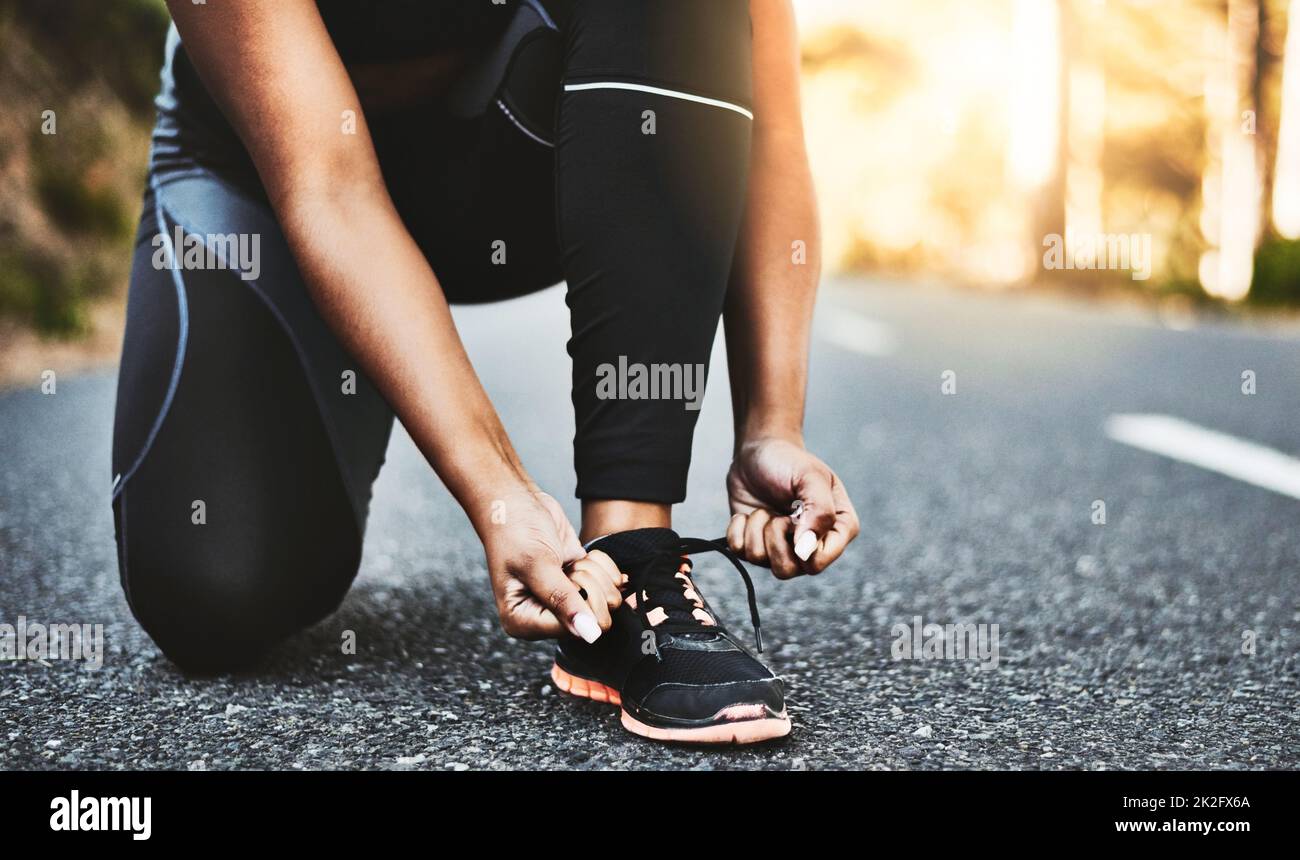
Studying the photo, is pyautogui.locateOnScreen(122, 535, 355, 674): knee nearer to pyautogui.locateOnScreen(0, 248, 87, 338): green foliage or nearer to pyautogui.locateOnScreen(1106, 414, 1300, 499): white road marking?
pyautogui.locateOnScreen(1106, 414, 1300, 499): white road marking

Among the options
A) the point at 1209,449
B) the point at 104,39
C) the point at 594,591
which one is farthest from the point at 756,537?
the point at 104,39

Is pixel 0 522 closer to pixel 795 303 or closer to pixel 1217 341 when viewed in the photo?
pixel 795 303

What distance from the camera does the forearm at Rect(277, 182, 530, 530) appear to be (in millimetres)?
1183

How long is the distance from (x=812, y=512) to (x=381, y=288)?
47 cm

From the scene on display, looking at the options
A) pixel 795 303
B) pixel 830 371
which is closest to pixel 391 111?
pixel 795 303

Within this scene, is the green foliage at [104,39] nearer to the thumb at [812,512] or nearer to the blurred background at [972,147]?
the blurred background at [972,147]

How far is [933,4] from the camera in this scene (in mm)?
16828

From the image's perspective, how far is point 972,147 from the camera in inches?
952

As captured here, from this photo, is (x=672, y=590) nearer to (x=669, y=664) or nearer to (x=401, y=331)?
(x=669, y=664)

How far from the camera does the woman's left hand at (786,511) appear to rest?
4.11 ft

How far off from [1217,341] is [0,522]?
4579 millimetres

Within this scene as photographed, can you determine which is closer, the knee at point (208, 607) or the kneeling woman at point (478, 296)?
the kneeling woman at point (478, 296)

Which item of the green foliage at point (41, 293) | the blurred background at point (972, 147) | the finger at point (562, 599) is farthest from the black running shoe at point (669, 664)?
the green foliage at point (41, 293)

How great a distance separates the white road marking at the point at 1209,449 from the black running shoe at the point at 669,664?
160 centimetres
